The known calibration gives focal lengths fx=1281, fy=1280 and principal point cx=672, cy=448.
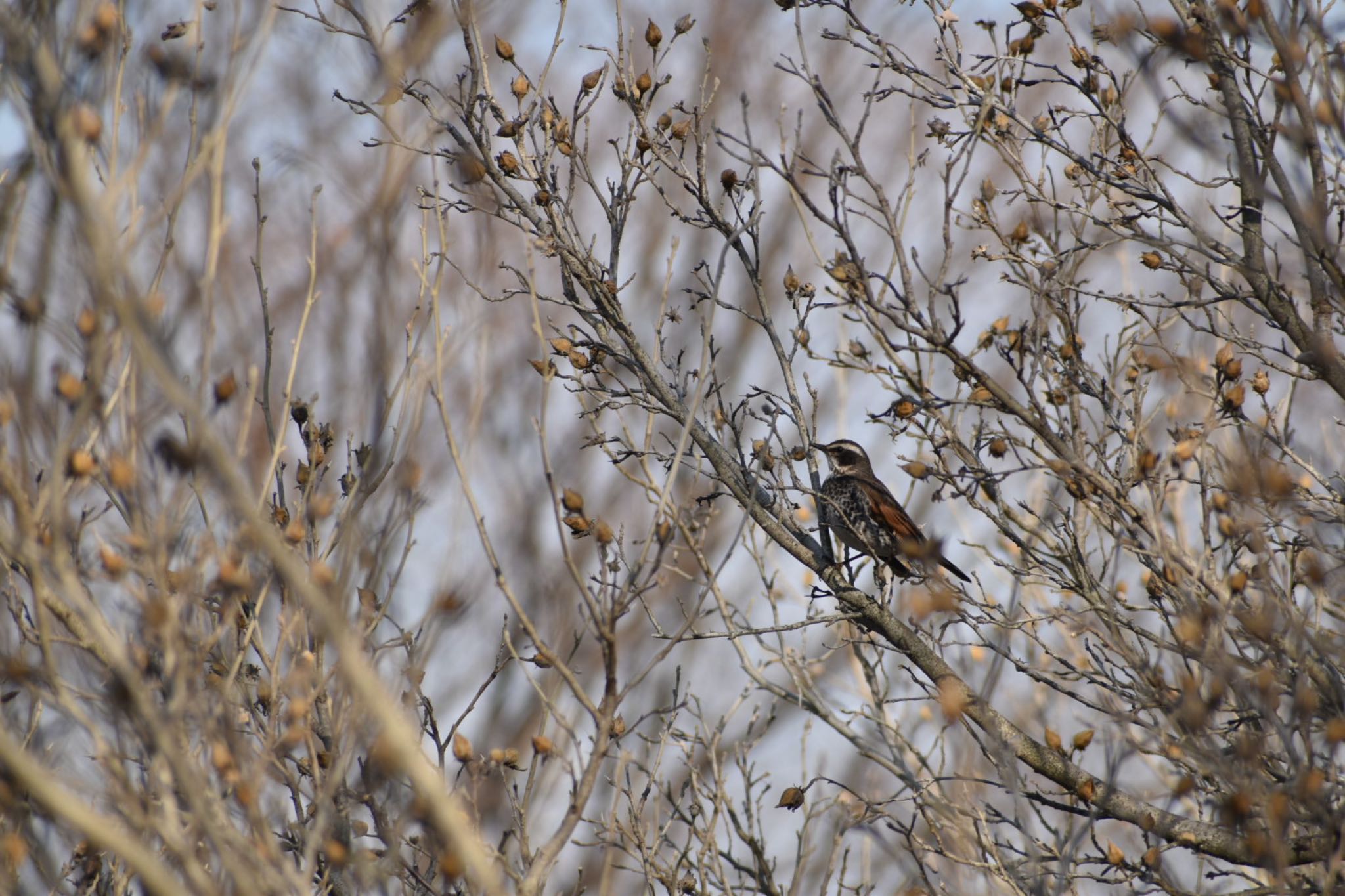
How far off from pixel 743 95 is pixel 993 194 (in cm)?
140

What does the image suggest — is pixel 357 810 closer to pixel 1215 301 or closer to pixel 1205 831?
pixel 1205 831

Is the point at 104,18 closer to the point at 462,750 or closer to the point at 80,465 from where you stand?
the point at 80,465

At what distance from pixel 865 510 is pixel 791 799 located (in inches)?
99.6

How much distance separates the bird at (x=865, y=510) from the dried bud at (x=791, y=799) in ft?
3.60

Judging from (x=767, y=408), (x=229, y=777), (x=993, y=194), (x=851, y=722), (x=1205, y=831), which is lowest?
(x=229, y=777)

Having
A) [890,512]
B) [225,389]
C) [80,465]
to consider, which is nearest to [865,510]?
[890,512]

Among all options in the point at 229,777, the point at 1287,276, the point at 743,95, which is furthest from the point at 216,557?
the point at 1287,276

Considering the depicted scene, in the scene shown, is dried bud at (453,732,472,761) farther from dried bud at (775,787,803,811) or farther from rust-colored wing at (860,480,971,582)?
Answer: rust-colored wing at (860,480,971,582)

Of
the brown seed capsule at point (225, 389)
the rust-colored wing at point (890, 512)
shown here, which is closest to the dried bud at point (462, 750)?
the brown seed capsule at point (225, 389)

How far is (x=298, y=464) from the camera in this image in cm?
432

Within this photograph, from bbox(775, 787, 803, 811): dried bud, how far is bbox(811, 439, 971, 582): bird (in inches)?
43.2

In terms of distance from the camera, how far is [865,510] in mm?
7109

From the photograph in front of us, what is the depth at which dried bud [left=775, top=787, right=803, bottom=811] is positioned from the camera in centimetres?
486

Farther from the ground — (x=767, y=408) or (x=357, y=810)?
(x=767, y=408)
